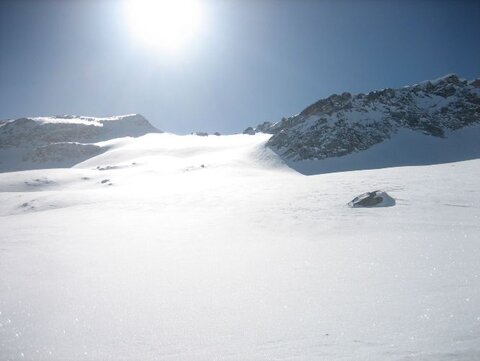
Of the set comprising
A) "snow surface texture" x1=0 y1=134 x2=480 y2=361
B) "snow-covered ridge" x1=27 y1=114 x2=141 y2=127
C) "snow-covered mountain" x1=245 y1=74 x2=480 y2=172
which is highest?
"snow-covered ridge" x1=27 y1=114 x2=141 y2=127

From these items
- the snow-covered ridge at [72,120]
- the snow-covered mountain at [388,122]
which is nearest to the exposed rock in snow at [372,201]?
the snow-covered mountain at [388,122]

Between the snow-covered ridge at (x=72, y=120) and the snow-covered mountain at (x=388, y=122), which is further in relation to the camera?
the snow-covered ridge at (x=72, y=120)

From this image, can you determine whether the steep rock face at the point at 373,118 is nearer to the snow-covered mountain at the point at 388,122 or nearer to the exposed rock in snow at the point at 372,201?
the snow-covered mountain at the point at 388,122

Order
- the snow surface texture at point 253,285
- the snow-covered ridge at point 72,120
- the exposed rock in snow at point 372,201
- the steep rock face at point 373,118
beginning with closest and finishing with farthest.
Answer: the snow surface texture at point 253,285, the exposed rock in snow at point 372,201, the steep rock face at point 373,118, the snow-covered ridge at point 72,120

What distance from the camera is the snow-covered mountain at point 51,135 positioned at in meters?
92.6

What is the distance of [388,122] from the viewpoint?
6291cm

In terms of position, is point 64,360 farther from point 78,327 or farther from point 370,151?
point 370,151

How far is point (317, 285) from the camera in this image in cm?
593

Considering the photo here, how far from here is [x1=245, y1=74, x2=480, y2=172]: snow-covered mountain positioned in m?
55.3

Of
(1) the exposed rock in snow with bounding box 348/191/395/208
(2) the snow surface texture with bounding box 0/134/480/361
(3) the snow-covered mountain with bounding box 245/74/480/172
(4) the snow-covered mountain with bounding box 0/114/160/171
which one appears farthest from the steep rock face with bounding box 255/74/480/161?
(4) the snow-covered mountain with bounding box 0/114/160/171

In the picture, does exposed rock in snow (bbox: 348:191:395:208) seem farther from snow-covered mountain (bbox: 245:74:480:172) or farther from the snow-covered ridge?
the snow-covered ridge

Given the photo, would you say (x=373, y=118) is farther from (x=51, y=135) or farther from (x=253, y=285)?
(x=51, y=135)

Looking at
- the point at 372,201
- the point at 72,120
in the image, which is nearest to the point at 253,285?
the point at 372,201

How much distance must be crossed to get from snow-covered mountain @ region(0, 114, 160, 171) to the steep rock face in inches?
2528
